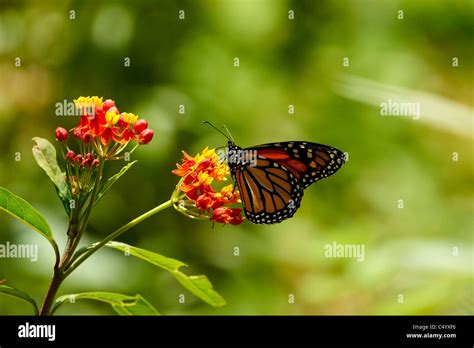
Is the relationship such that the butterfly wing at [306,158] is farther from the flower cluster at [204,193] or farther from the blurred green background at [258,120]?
the flower cluster at [204,193]

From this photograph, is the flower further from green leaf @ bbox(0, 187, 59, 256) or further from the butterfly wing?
the butterfly wing

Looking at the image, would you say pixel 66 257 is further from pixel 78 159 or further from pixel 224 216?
pixel 224 216

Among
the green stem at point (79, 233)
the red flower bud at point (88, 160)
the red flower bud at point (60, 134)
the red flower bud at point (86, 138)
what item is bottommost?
the green stem at point (79, 233)

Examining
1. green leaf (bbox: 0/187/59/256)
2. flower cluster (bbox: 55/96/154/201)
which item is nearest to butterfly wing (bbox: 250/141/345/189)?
flower cluster (bbox: 55/96/154/201)

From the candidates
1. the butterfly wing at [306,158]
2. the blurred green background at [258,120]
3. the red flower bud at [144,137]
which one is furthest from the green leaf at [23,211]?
the blurred green background at [258,120]

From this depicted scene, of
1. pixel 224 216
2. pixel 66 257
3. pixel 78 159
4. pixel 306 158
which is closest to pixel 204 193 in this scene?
pixel 224 216
